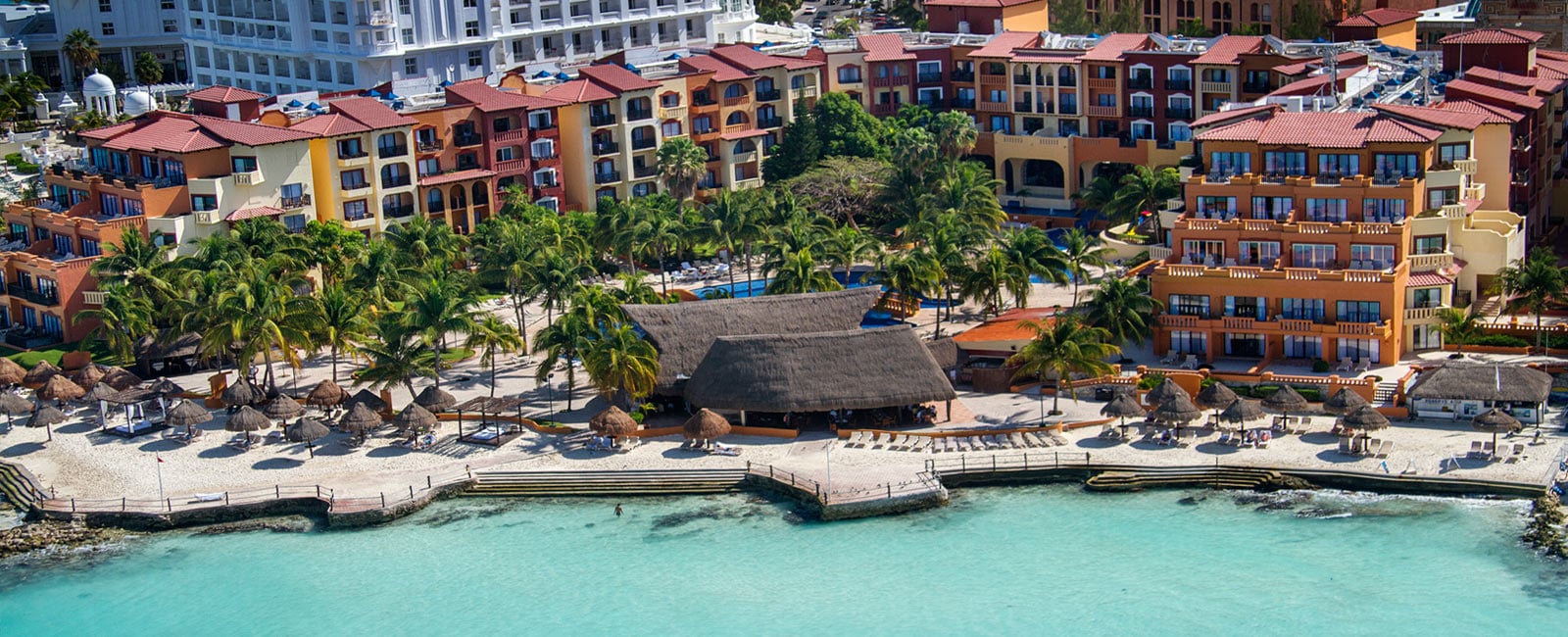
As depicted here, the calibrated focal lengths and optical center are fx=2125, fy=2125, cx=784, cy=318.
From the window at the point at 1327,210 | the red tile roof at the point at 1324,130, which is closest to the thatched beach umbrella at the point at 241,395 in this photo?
the red tile roof at the point at 1324,130

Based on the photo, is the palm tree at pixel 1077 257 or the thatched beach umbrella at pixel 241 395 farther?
the palm tree at pixel 1077 257

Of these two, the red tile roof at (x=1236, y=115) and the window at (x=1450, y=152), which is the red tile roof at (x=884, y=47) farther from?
the window at (x=1450, y=152)

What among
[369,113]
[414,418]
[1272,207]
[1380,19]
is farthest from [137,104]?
[1380,19]

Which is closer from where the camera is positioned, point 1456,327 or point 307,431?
point 307,431

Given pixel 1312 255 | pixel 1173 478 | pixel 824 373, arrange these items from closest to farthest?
pixel 1173 478 → pixel 824 373 → pixel 1312 255

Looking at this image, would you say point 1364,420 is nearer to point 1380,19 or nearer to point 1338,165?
point 1338,165

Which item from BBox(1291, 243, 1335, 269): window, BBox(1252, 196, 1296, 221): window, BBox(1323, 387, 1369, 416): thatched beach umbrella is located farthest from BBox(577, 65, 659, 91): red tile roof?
BBox(1323, 387, 1369, 416): thatched beach umbrella

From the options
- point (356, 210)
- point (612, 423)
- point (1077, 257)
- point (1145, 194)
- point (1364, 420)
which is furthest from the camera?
point (356, 210)
